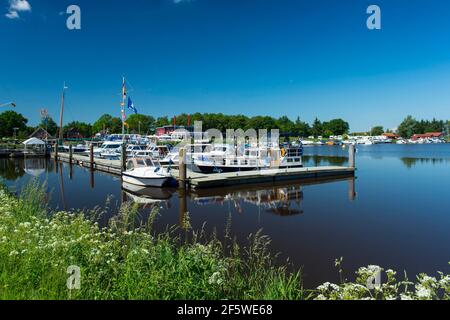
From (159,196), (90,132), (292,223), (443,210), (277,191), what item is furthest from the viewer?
(90,132)

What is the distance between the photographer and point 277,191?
20.5 metres

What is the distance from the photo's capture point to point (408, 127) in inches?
5994

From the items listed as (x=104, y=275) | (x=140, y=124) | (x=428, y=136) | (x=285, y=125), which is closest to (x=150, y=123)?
(x=140, y=124)

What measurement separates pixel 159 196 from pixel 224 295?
13145 mm

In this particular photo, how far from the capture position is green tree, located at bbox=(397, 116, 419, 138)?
152 meters

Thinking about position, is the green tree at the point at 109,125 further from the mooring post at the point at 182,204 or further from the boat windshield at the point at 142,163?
the mooring post at the point at 182,204

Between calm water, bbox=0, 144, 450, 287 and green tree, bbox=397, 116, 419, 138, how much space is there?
5817 inches

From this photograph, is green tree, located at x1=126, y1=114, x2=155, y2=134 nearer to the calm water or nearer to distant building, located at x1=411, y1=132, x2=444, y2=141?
the calm water

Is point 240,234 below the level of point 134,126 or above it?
below

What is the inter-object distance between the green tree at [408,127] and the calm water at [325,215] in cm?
14776

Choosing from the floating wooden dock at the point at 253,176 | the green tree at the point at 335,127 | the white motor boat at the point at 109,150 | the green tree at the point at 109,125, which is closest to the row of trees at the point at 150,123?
the green tree at the point at 109,125

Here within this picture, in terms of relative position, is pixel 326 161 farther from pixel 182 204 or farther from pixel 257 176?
pixel 182 204

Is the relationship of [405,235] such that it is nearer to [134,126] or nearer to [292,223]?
[292,223]
